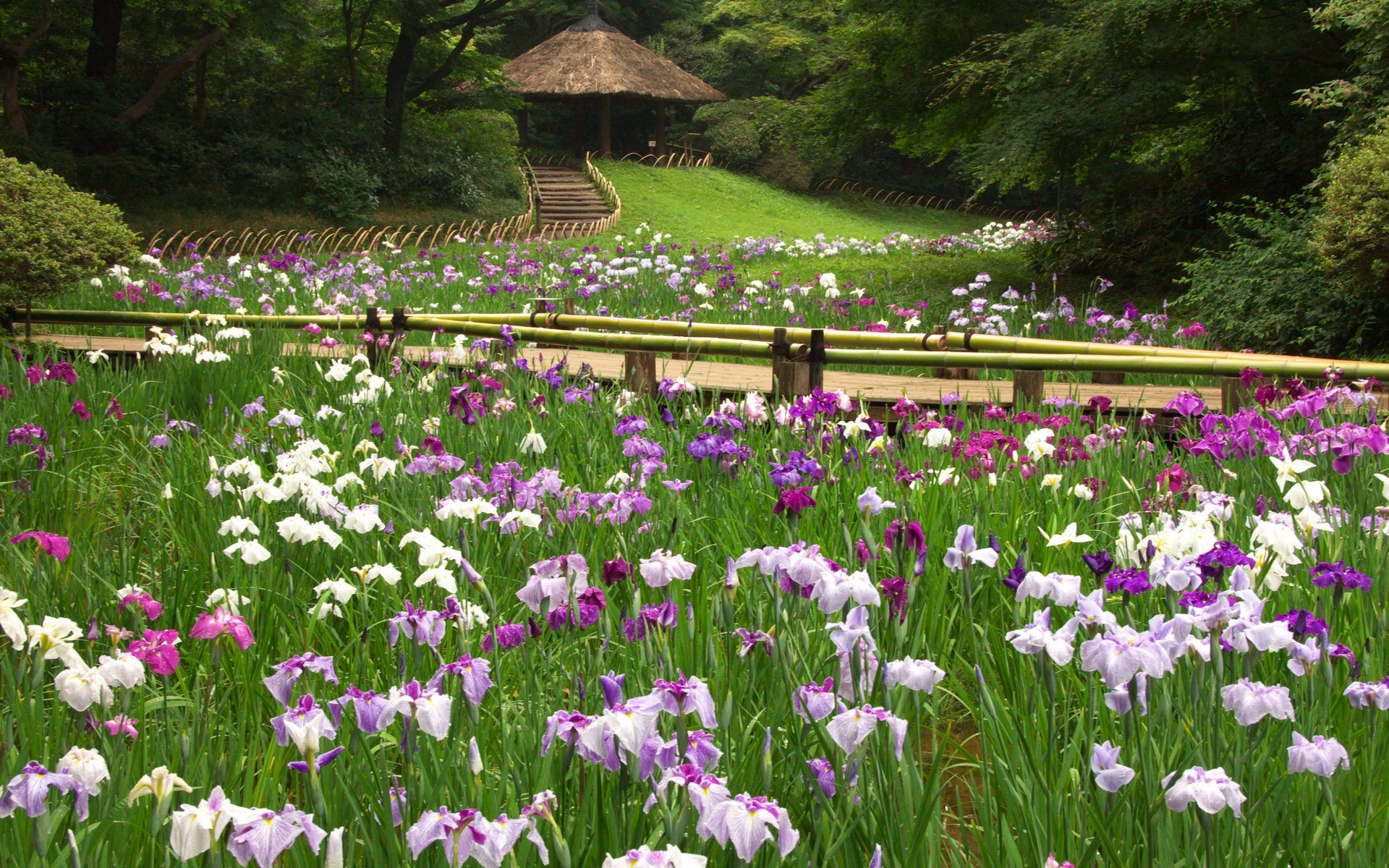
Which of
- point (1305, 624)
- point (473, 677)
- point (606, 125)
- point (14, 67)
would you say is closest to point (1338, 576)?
point (1305, 624)

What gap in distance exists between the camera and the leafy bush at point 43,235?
779 cm

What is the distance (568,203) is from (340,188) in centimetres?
806

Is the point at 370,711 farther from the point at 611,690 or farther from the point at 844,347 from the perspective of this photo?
the point at 844,347

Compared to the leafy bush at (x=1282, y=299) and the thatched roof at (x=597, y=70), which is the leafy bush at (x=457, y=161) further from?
the leafy bush at (x=1282, y=299)

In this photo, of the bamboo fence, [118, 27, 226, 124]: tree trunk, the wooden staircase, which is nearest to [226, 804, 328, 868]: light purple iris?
the bamboo fence

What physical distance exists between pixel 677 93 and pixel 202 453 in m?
34.9

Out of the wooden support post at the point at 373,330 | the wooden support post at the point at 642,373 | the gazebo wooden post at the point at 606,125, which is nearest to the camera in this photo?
the wooden support post at the point at 642,373

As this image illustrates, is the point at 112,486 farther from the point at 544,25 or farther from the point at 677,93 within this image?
the point at 544,25

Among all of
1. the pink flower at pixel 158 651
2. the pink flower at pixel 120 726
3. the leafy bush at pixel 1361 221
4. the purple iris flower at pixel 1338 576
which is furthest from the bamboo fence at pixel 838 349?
the pink flower at pixel 120 726

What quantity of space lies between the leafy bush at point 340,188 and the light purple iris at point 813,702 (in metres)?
24.2

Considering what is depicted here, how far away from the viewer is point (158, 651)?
6.49 feet

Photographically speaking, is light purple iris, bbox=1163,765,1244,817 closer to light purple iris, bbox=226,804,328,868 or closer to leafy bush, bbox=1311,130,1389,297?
light purple iris, bbox=226,804,328,868

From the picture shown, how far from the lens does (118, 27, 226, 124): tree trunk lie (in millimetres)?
22077

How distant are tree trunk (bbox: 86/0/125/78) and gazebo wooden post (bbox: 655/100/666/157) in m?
19.3
